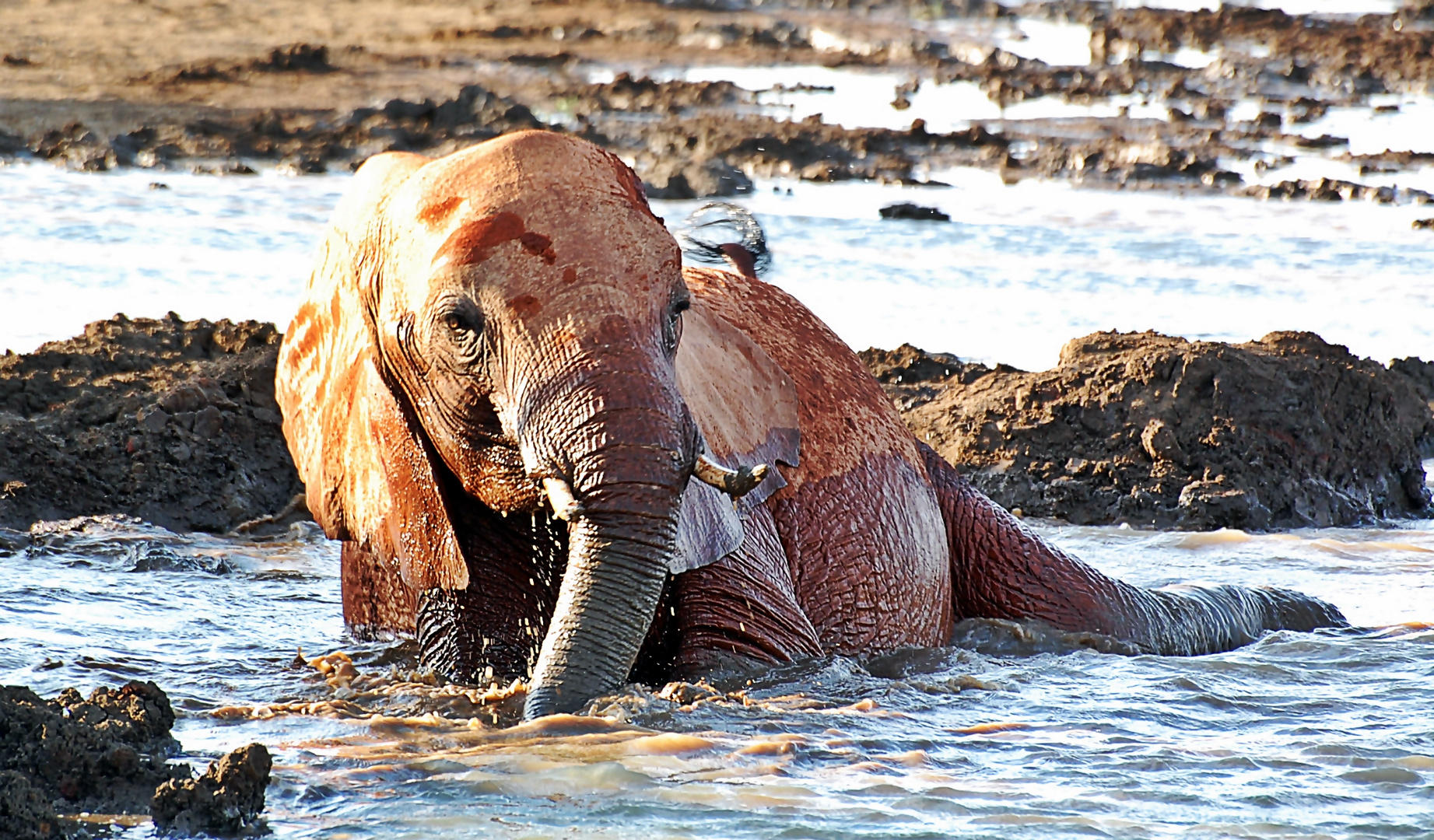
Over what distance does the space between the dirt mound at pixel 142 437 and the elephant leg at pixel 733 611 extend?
11.7 ft

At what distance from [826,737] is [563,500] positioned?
4.11 ft

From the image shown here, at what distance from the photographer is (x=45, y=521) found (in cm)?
743

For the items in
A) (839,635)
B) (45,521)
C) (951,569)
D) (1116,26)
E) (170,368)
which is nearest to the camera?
(839,635)

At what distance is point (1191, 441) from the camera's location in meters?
8.73

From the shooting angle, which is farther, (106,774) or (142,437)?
(142,437)

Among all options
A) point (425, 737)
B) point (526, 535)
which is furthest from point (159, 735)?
point (526, 535)

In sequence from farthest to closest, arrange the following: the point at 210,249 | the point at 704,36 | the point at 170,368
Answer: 1. the point at 704,36
2. the point at 210,249
3. the point at 170,368

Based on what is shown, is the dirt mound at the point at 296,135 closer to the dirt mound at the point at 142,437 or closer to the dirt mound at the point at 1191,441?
the dirt mound at the point at 142,437

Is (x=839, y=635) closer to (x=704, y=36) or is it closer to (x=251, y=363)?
(x=251, y=363)

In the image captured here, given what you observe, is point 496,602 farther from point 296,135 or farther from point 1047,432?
point 296,135

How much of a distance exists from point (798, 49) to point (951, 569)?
2228cm

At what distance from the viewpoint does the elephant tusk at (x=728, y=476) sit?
154 inches

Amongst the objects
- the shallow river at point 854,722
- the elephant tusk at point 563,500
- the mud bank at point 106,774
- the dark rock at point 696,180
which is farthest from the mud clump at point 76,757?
the dark rock at point 696,180

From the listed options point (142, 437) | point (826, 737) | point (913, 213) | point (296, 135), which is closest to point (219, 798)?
point (826, 737)
